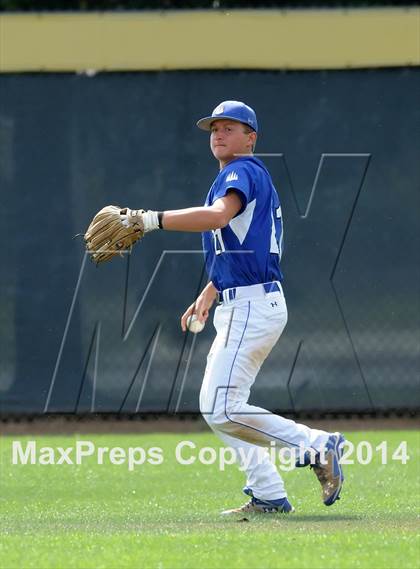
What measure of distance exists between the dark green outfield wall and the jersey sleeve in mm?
4062

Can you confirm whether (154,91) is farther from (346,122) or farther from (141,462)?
(141,462)

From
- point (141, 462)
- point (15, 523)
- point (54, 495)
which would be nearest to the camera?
point (15, 523)

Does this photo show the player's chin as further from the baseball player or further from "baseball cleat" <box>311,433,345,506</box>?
"baseball cleat" <box>311,433,345,506</box>

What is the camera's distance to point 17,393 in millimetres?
10320

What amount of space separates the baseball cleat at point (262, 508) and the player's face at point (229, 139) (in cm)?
171

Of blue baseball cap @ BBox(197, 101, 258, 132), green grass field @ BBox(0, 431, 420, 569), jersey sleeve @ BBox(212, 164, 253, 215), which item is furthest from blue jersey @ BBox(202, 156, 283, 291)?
green grass field @ BBox(0, 431, 420, 569)

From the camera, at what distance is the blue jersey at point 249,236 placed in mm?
6223

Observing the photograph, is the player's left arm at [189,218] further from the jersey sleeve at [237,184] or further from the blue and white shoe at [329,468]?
the blue and white shoe at [329,468]

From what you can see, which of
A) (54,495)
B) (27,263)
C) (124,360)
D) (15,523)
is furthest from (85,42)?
(15,523)

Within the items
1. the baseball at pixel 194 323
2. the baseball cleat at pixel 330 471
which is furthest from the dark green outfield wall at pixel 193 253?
the baseball cleat at pixel 330 471

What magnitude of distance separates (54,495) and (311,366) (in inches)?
130

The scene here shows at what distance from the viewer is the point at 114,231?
6074 millimetres

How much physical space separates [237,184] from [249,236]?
0.31m
